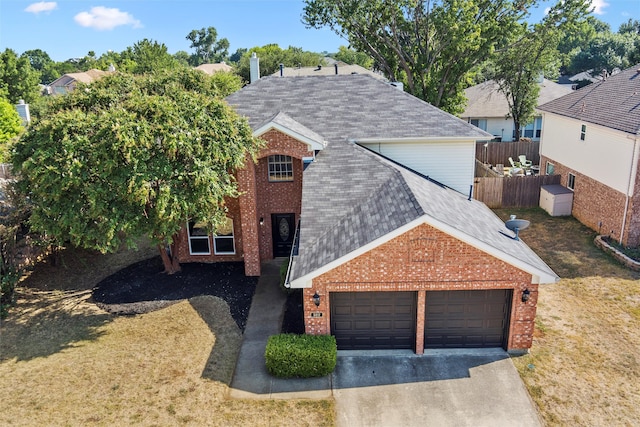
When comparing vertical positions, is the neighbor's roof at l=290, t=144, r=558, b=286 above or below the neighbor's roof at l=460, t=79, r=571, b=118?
below

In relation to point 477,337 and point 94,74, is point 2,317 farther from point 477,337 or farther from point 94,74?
point 94,74

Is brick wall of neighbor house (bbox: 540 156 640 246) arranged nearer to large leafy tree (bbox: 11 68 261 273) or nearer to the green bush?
the green bush

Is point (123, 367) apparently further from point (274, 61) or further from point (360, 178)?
point (274, 61)

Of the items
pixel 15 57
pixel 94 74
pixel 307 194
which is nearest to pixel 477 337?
pixel 307 194

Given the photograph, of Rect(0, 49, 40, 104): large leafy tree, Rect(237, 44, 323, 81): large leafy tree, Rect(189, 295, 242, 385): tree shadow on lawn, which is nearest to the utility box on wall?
Rect(189, 295, 242, 385): tree shadow on lawn

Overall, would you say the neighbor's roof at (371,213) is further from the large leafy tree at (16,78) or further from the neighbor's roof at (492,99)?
the large leafy tree at (16,78)

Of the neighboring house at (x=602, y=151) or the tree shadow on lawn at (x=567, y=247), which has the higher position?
the neighboring house at (x=602, y=151)

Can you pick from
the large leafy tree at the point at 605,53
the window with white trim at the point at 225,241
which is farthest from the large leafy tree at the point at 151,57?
the large leafy tree at the point at 605,53
